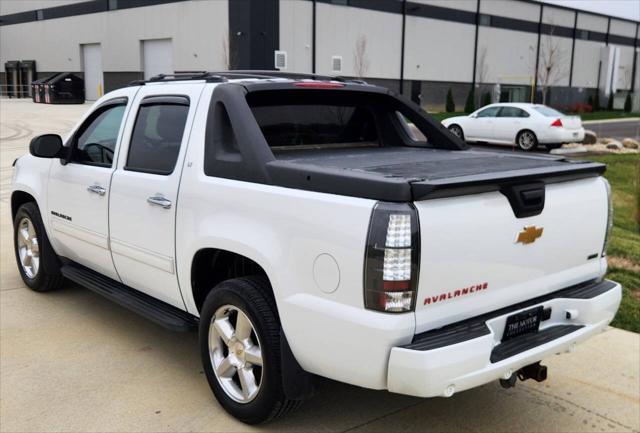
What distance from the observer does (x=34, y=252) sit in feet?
18.5

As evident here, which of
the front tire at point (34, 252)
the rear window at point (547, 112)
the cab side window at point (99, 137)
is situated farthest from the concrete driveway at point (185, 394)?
the rear window at point (547, 112)

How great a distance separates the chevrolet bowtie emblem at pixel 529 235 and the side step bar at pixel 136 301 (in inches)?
78.2

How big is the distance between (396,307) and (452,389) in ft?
1.43

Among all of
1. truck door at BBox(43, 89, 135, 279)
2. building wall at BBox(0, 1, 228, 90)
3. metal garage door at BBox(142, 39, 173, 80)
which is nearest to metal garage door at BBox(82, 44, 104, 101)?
building wall at BBox(0, 1, 228, 90)

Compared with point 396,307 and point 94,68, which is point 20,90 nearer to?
point 94,68

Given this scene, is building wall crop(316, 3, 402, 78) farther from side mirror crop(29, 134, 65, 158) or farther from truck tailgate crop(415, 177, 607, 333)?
truck tailgate crop(415, 177, 607, 333)

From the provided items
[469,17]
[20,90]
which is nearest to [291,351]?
[469,17]

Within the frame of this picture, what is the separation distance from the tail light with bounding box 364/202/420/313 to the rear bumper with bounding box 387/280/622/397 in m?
0.22

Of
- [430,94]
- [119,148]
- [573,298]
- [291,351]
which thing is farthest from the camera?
[430,94]

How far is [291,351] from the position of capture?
3.12m

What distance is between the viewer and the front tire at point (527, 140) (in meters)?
20.9

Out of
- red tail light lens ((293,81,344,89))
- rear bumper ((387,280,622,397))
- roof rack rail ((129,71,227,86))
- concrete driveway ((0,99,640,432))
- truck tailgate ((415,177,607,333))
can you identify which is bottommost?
concrete driveway ((0,99,640,432))

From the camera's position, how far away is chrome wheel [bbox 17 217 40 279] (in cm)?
559

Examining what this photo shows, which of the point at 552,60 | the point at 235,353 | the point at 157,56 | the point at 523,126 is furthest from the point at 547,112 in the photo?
the point at 552,60
